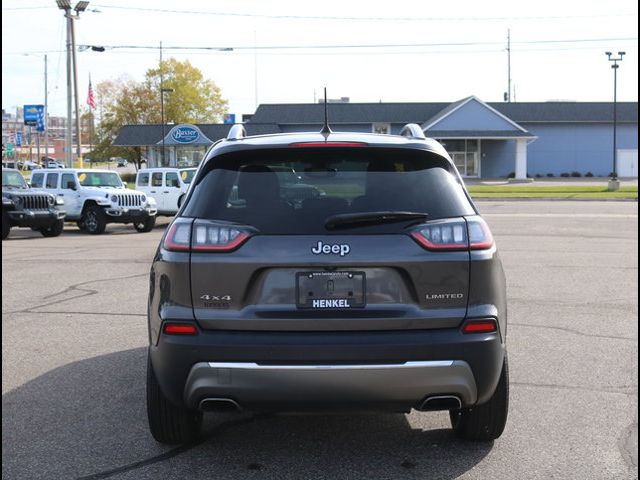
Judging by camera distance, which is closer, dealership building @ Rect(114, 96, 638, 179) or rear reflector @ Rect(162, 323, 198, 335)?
rear reflector @ Rect(162, 323, 198, 335)

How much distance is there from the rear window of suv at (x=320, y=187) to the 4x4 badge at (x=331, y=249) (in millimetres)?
78

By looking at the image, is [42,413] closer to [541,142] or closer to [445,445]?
[445,445]

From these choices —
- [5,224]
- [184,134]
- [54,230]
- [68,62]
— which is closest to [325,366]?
[5,224]

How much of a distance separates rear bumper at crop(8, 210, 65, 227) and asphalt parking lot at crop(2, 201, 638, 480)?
34.4 ft

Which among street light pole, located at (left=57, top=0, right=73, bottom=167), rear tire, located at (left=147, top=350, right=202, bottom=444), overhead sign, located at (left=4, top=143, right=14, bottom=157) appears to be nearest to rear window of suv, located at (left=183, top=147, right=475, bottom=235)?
rear tire, located at (left=147, top=350, right=202, bottom=444)

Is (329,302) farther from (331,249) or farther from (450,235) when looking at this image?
(450,235)

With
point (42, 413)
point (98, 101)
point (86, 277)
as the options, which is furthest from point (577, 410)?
point (98, 101)

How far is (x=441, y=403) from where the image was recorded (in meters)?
3.92

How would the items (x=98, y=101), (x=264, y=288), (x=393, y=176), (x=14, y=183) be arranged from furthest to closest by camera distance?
(x=98, y=101) < (x=14, y=183) < (x=393, y=176) < (x=264, y=288)

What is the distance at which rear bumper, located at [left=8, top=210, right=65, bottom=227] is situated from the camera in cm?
2012

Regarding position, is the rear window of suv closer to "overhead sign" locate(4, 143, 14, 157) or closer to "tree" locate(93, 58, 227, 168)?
"tree" locate(93, 58, 227, 168)

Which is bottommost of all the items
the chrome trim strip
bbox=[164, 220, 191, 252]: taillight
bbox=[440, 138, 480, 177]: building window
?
the chrome trim strip

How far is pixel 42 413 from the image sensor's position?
5.15 metres

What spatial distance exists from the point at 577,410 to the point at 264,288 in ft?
8.29
